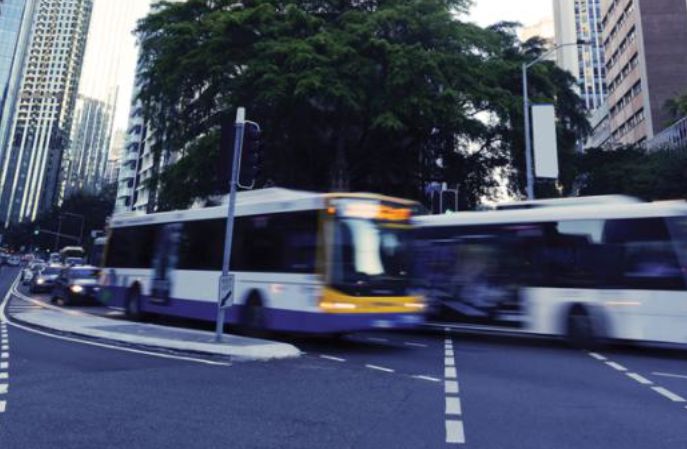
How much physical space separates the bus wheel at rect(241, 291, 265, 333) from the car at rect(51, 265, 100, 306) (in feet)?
44.3

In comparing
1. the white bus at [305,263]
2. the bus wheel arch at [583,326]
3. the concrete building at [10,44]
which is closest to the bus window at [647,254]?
the bus wheel arch at [583,326]

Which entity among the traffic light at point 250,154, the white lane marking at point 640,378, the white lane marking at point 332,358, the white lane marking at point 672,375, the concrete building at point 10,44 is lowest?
the white lane marking at point 332,358

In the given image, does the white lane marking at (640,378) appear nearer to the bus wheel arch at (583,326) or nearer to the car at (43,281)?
the bus wheel arch at (583,326)

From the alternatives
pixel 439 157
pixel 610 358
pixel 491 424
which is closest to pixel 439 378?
pixel 491 424

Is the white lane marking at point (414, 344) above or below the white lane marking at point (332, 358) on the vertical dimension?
above

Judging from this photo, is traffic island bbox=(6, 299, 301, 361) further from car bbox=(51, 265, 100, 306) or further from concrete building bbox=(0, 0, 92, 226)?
concrete building bbox=(0, 0, 92, 226)

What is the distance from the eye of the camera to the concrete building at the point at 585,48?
143 metres

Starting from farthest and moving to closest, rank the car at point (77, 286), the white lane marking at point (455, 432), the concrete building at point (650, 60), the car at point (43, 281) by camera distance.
Answer: the concrete building at point (650, 60) → the car at point (43, 281) → the car at point (77, 286) → the white lane marking at point (455, 432)

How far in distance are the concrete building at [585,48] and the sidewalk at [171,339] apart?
5880 inches

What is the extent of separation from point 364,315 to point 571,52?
6087 inches

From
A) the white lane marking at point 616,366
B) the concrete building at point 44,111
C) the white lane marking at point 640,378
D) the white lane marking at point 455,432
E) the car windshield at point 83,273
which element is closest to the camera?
the white lane marking at point 455,432

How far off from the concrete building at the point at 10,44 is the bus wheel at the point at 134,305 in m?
134

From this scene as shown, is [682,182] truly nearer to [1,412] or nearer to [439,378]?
[439,378]

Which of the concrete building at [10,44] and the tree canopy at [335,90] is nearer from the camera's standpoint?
the tree canopy at [335,90]
